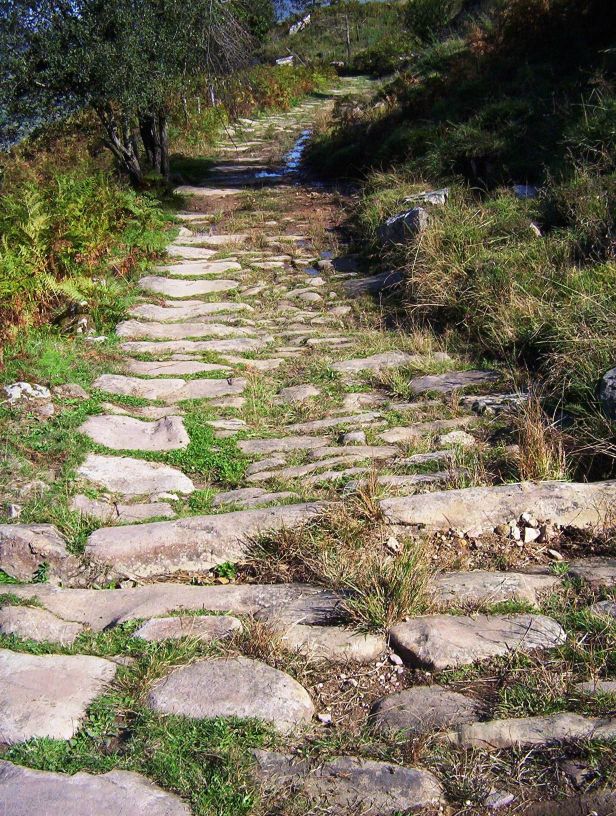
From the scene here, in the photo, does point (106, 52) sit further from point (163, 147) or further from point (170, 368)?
point (170, 368)

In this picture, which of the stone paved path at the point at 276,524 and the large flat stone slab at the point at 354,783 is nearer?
the large flat stone slab at the point at 354,783

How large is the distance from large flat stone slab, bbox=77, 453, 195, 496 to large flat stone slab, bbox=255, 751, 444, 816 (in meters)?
2.24

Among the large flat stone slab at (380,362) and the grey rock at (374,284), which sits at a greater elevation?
the grey rock at (374,284)

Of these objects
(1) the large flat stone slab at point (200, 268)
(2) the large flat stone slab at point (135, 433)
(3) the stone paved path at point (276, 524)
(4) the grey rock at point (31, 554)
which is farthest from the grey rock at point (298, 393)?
(1) the large flat stone slab at point (200, 268)

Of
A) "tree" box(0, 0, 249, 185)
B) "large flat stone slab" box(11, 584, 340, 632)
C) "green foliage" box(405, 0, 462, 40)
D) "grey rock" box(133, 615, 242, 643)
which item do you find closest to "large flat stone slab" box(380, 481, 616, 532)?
"large flat stone slab" box(11, 584, 340, 632)

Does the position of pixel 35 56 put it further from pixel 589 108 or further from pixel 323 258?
pixel 589 108

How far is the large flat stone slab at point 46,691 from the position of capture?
2527 mm

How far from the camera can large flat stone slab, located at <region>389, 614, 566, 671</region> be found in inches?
112

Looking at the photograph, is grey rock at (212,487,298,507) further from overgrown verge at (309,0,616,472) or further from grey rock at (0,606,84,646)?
overgrown verge at (309,0,616,472)

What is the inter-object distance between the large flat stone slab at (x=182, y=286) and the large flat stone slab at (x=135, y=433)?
2982mm

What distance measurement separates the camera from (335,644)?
2996 mm

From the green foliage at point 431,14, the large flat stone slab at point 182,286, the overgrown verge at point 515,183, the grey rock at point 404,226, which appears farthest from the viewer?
the green foliage at point 431,14

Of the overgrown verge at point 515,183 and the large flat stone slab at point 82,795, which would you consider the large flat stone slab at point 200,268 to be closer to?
the overgrown verge at point 515,183

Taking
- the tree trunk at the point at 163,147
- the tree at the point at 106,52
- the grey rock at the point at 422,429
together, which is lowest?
the grey rock at the point at 422,429
